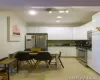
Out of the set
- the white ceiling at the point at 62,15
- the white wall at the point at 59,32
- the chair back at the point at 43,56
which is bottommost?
the chair back at the point at 43,56

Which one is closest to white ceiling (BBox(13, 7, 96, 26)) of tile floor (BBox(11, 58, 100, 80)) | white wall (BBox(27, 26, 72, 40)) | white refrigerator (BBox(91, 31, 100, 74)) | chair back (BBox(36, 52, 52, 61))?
white wall (BBox(27, 26, 72, 40))

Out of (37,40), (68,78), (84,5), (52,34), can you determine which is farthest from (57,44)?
(84,5)

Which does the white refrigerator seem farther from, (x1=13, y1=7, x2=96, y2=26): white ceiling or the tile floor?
(x1=13, y1=7, x2=96, y2=26): white ceiling

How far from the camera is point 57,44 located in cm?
1047

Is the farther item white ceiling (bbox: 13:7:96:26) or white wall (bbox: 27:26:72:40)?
white wall (bbox: 27:26:72:40)

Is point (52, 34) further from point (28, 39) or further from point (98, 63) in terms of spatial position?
point (98, 63)

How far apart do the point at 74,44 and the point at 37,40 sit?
2.75 meters

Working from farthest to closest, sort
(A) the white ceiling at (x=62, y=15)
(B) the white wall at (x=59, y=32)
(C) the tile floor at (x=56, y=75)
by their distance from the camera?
(B) the white wall at (x=59, y=32) < (A) the white ceiling at (x=62, y=15) < (C) the tile floor at (x=56, y=75)

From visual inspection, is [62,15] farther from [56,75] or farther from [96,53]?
[56,75]

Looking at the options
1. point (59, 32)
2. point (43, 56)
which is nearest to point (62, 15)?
point (43, 56)

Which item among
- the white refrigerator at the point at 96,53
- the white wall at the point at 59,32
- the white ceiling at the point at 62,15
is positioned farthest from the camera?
the white wall at the point at 59,32

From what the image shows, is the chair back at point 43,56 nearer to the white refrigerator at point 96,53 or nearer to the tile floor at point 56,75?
the tile floor at point 56,75

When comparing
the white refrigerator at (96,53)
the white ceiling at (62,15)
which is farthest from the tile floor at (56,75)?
the white ceiling at (62,15)

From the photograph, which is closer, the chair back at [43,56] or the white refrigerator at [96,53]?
the white refrigerator at [96,53]
